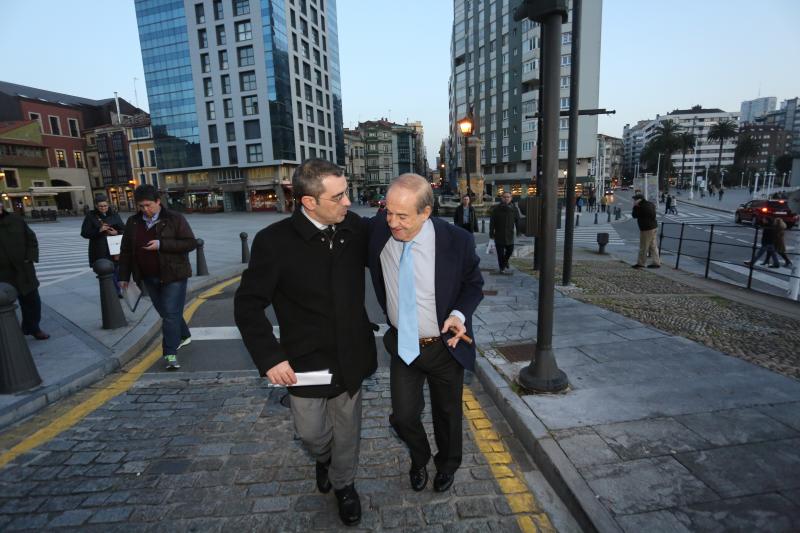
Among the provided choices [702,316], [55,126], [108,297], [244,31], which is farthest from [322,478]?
[55,126]

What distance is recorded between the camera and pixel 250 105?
49.2 m

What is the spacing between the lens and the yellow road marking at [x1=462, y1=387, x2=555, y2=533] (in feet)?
7.82

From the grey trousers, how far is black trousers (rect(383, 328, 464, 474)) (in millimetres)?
286

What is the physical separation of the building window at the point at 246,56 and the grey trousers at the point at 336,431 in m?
54.7

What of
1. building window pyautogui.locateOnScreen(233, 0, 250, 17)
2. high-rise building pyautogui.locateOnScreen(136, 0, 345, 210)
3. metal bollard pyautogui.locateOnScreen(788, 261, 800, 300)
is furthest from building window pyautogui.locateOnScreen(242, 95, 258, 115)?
metal bollard pyautogui.locateOnScreen(788, 261, 800, 300)

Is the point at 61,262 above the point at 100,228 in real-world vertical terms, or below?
below

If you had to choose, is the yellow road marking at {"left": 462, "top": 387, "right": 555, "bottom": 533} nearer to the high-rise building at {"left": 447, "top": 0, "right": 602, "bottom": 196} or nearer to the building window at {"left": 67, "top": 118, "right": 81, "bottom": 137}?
the high-rise building at {"left": 447, "top": 0, "right": 602, "bottom": 196}

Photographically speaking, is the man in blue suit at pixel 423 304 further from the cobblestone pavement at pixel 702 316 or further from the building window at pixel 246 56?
the building window at pixel 246 56

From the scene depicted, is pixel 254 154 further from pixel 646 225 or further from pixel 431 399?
pixel 431 399

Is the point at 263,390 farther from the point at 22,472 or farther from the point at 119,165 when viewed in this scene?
the point at 119,165

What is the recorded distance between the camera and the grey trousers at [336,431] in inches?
92.1

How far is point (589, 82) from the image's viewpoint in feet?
168

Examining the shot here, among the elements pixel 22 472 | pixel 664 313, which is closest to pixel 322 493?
pixel 22 472

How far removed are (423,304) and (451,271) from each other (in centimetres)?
25
